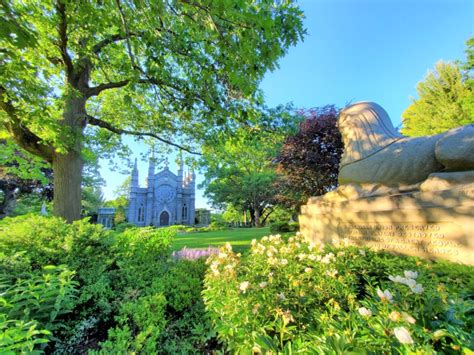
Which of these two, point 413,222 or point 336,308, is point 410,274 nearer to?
point 336,308

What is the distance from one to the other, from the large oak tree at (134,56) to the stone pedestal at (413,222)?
124 inches

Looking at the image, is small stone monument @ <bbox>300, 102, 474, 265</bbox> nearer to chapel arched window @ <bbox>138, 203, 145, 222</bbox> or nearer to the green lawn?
the green lawn

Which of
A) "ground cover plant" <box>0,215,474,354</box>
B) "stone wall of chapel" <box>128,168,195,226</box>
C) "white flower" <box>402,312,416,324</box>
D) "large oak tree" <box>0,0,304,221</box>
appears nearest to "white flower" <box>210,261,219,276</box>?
"ground cover plant" <box>0,215,474,354</box>

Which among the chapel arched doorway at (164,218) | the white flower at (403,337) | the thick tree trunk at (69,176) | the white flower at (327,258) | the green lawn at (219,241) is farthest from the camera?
the chapel arched doorway at (164,218)

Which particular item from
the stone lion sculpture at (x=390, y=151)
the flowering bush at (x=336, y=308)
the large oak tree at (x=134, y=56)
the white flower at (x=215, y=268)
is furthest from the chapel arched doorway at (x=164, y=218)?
the flowering bush at (x=336, y=308)

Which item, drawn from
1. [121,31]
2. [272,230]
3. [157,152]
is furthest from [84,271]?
[272,230]

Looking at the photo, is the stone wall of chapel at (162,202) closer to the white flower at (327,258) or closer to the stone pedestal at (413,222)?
the stone pedestal at (413,222)

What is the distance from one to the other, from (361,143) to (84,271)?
5.82 metres

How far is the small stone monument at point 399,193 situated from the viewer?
3.04 m

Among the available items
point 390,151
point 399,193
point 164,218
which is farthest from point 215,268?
point 164,218

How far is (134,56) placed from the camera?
15.5 ft

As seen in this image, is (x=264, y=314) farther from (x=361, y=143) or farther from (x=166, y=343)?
(x=361, y=143)

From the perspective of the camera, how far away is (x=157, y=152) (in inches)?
432

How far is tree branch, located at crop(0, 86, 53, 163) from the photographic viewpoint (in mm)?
4971
